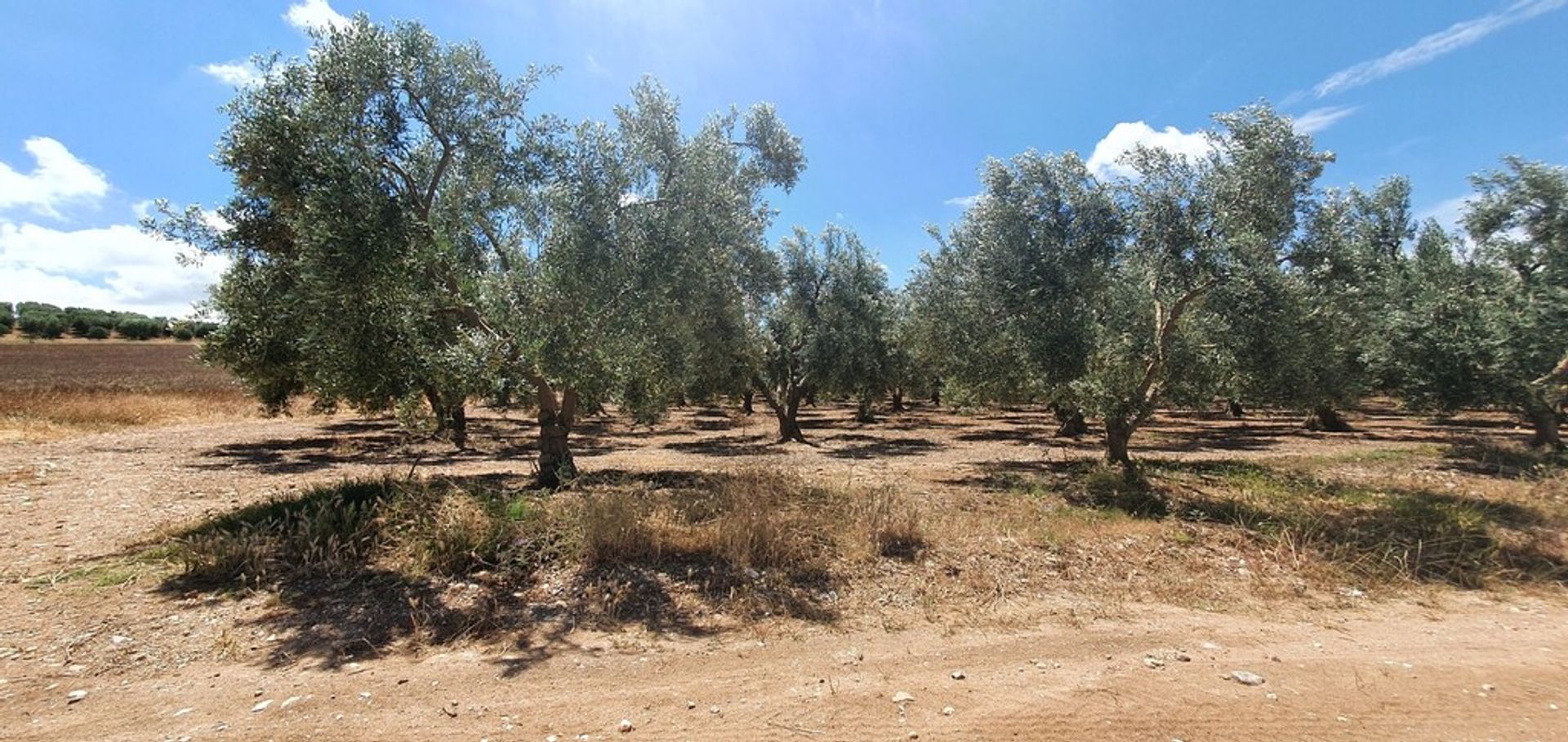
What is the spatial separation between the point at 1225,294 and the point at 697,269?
10.5m

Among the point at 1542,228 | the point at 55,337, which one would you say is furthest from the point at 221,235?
the point at 55,337

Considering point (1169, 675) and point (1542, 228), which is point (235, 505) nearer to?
point (1169, 675)

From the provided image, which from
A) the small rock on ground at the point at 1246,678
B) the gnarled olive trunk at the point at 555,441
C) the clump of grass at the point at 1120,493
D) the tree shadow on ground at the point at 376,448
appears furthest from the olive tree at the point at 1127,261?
the tree shadow on ground at the point at 376,448

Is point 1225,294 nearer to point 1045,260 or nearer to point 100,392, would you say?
point 1045,260

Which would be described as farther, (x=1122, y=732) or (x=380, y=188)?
(x=380, y=188)

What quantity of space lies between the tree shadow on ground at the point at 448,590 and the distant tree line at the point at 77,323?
10969 cm

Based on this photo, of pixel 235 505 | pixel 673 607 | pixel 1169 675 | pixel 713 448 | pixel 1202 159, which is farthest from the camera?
pixel 713 448

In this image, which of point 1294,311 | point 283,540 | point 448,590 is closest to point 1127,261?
point 1294,311

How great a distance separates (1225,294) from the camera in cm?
1255

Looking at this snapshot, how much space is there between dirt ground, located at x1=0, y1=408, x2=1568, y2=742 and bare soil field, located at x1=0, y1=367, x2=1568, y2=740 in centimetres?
4

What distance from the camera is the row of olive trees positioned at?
12.9m

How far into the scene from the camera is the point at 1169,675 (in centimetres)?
620

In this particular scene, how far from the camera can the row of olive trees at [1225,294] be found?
42.4 ft

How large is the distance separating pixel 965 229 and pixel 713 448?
538 inches
